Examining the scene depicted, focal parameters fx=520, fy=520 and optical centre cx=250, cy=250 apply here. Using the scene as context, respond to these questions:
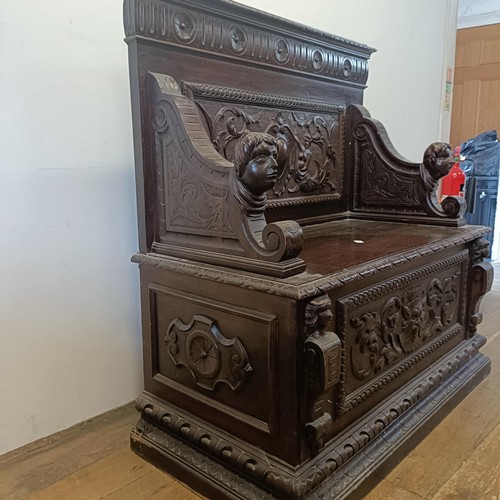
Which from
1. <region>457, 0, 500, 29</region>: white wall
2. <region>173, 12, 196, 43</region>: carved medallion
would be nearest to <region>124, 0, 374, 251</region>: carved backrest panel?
<region>173, 12, 196, 43</region>: carved medallion

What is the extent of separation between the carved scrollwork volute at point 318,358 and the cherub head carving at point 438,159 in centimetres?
93

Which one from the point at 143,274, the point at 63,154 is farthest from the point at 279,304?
the point at 63,154

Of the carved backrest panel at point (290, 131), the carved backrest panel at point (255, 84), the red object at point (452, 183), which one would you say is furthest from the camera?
the red object at point (452, 183)

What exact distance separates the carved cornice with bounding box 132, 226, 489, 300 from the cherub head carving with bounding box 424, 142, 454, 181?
40cm

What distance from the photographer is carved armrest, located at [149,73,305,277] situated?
107 cm

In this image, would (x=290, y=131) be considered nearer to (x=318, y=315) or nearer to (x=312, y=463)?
(x=318, y=315)

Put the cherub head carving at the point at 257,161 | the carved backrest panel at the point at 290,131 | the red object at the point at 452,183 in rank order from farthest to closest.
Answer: the red object at the point at 452,183
the carved backrest panel at the point at 290,131
the cherub head carving at the point at 257,161

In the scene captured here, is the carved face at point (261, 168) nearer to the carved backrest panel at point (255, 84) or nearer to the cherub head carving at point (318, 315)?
the carved backrest panel at point (255, 84)

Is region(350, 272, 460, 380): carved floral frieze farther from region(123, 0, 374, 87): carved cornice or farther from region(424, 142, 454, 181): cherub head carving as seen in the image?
region(123, 0, 374, 87): carved cornice

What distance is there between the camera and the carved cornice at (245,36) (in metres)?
1.28

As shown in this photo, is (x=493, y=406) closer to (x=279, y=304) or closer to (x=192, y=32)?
(x=279, y=304)

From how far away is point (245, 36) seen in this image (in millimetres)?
1523

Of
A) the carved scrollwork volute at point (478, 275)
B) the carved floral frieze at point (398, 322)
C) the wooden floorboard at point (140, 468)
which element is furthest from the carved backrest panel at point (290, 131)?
the wooden floorboard at point (140, 468)

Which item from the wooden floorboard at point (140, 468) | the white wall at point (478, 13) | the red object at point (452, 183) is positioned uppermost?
the white wall at point (478, 13)
